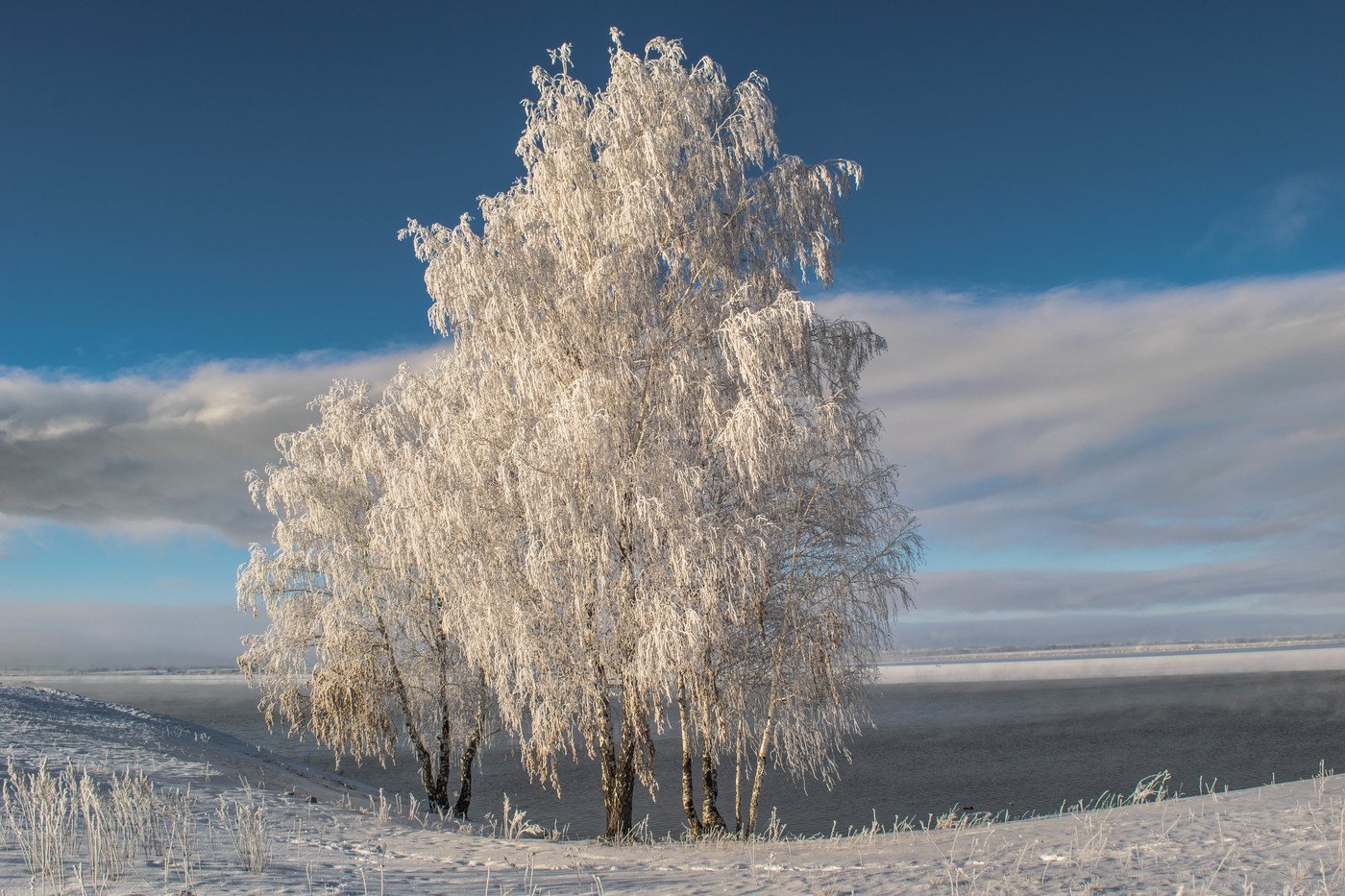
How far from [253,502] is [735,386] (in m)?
12.7

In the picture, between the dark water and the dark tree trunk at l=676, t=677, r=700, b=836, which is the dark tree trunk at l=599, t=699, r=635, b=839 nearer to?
the dark tree trunk at l=676, t=677, r=700, b=836

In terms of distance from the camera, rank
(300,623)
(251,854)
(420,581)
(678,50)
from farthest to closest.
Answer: (300,623) < (420,581) < (678,50) < (251,854)

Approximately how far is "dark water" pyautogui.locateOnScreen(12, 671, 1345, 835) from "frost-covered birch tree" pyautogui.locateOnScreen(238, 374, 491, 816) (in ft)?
8.48

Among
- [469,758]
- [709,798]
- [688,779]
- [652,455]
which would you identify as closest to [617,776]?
[688,779]

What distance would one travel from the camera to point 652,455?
1213 centimetres

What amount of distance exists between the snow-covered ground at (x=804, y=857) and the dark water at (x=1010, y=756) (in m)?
5.84

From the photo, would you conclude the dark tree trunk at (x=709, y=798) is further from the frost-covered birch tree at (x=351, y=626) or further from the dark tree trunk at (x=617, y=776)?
the frost-covered birch tree at (x=351, y=626)

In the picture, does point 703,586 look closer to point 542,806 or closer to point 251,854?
point 251,854

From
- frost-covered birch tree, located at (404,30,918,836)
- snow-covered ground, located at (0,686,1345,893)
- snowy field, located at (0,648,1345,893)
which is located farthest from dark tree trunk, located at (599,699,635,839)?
snow-covered ground, located at (0,686,1345,893)

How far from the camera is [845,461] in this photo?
41.0 feet

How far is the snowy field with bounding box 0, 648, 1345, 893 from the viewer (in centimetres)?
629

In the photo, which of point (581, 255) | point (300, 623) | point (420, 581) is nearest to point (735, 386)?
point (581, 255)

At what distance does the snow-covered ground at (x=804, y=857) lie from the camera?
6.30m

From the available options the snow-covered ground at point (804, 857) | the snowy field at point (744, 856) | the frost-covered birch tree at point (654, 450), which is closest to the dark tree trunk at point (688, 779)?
the frost-covered birch tree at point (654, 450)
